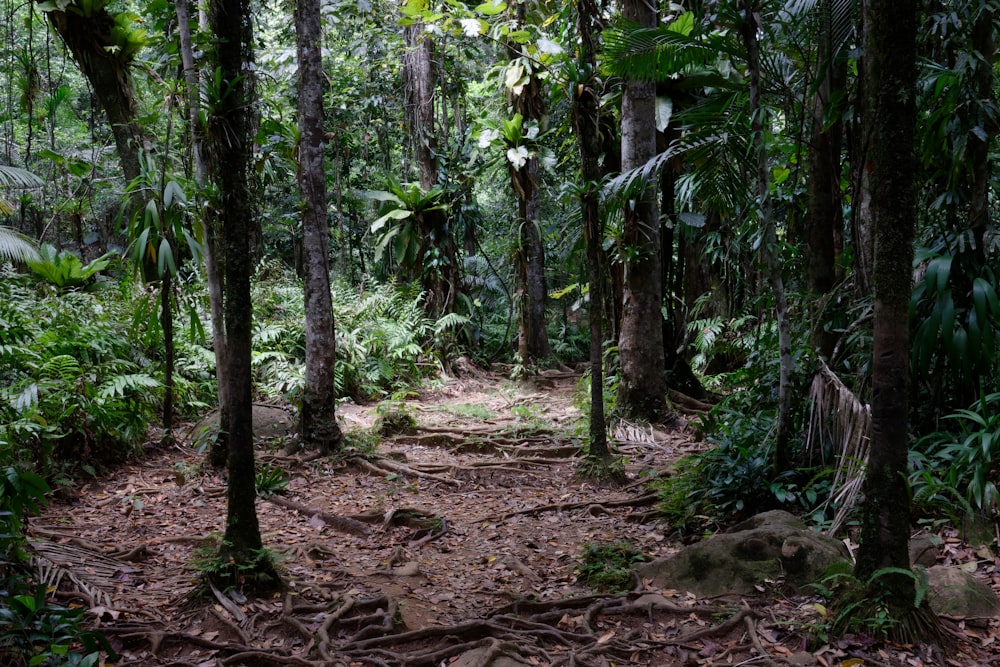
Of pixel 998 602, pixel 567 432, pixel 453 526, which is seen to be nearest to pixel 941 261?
pixel 998 602

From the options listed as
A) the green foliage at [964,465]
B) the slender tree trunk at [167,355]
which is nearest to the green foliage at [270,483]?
the slender tree trunk at [167,355]

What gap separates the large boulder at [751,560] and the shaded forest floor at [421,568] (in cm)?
13

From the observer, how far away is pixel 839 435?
174 inches

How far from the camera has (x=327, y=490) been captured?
6.64m

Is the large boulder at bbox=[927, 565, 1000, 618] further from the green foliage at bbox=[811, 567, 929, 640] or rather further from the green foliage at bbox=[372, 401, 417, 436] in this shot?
the green foliage at bbox=[372, 401, 417, 436]

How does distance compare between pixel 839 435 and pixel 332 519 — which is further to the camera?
pixel 332 519

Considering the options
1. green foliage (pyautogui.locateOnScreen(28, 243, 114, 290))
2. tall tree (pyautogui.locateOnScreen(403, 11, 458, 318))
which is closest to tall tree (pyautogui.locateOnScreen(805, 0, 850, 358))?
tall tree (pyautogui.locateOnScreen(403, 11, 458, 318))

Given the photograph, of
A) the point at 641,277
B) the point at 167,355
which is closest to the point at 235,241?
the point at 167,355

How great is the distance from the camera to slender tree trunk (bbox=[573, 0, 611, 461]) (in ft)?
19.8

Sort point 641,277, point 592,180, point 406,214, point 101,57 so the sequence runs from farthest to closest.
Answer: point 406,214 < point 101,57 < point 641,277 < point 592,180

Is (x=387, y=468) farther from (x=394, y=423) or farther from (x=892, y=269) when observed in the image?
(x=892, y=269)

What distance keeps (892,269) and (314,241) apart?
18.9ft

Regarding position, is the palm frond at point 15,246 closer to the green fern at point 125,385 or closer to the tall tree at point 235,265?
the green fern at point 125,385

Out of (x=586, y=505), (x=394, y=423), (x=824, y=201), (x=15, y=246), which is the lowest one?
(x=586, y=505)
